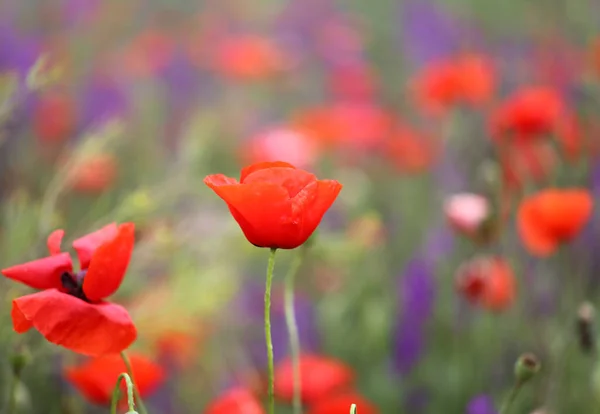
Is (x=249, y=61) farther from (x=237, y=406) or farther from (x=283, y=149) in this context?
(x=237, y=406)

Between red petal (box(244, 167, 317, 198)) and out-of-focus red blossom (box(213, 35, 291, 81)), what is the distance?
1287mm

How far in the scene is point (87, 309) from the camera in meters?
0.47

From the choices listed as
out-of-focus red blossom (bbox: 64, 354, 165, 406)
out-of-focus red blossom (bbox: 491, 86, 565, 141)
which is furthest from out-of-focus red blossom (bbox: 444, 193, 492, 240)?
out-of-focus red blossom (bbox: 64, 354, 165, 406)

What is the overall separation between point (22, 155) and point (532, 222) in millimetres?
971

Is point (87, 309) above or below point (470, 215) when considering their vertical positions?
above

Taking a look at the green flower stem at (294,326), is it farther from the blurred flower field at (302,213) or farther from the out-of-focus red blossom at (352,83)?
the out-of-focus red blossom at (352,83)

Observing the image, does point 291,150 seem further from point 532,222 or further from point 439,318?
point 532,222

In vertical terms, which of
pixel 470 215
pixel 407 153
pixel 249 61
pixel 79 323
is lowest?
A: pixel 407 153

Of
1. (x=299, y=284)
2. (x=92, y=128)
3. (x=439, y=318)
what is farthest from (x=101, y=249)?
(x=92, y=128)

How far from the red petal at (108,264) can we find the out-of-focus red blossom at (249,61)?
1.29 meters

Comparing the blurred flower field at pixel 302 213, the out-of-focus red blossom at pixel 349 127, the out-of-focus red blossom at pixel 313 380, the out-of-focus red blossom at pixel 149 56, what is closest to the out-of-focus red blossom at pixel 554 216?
the blurred flower field at pixel 302 213

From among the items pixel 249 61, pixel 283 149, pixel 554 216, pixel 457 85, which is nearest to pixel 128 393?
pixel 554 216

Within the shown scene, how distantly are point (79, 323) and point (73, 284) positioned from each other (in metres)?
0.04

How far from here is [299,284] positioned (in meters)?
1.46
